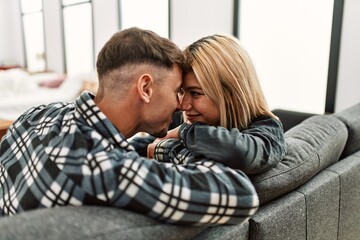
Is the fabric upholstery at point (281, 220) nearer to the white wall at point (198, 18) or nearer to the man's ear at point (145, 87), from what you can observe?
the man's ear at point (145, 87)

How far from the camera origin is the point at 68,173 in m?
0.81

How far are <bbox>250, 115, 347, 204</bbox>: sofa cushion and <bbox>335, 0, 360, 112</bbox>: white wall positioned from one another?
56.9 inches

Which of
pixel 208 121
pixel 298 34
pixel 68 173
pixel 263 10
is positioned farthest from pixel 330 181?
pixel 263 10

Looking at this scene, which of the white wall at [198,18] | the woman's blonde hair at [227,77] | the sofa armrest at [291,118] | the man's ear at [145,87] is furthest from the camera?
the white wall at [198,18]

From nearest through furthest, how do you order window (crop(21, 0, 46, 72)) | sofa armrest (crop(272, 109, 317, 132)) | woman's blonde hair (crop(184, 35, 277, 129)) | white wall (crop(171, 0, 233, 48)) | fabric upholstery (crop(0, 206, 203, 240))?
fabric upholstery (crop(0, 206, 203, 240)) < woman's blonde hair (crop(184, 35, 277, 129)) < sofa armrest (crop(272, 109, 317, 132)) < white wall (crop(171, 0, 233, 48)) < window (crop(21, 0, 46, 72))

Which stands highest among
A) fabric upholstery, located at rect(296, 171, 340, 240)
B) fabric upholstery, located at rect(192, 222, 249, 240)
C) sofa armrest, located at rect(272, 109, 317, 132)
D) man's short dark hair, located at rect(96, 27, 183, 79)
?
man's short dark hair, located at rect(96, 27, 183, 79)

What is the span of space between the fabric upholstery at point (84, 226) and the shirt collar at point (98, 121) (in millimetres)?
178

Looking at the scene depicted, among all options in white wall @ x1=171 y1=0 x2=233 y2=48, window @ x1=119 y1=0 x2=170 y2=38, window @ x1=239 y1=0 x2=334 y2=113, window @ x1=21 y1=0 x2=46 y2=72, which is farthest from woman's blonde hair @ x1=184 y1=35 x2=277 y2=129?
window @ x1=21 y1=0 x2=46 y2=72

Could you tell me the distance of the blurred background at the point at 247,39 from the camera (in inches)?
114

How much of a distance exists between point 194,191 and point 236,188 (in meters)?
0.11

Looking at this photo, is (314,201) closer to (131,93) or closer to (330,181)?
(330,181)

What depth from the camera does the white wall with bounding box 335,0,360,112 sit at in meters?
2.75

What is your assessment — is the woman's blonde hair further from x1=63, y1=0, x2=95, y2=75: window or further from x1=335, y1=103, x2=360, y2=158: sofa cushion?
x1=63, y1=0, x2=95, y2=75: window

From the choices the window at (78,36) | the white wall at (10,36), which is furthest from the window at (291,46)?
the white wall at (10,36)
